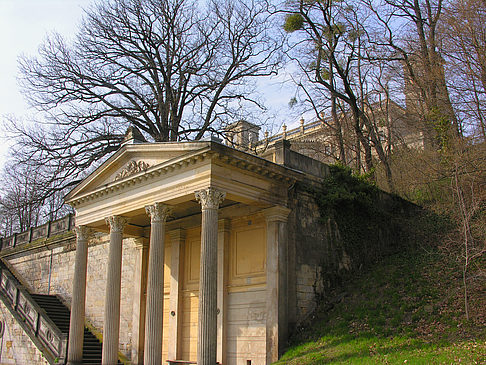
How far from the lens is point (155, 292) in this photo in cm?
1449

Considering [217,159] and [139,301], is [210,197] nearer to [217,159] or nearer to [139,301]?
[217,159]

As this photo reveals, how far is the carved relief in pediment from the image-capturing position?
626 inches

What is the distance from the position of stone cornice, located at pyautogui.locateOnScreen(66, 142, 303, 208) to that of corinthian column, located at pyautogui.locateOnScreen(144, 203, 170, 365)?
110 cm

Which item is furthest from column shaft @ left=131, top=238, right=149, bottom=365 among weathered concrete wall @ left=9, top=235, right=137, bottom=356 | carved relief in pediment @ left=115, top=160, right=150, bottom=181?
carved relief in pediment @ left=115, top=160, right=150, bottom=181

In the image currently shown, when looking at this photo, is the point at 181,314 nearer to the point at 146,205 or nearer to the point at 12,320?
the point at 146,205

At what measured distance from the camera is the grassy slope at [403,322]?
35.8 ft

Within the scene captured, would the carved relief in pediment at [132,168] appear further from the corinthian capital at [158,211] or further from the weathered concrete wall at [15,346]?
the weathered concrete wall at [15,346]

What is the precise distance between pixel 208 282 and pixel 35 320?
11.6 metres

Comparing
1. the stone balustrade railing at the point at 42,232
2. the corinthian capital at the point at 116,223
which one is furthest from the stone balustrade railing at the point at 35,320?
the corinthian capital at the point at 116,223

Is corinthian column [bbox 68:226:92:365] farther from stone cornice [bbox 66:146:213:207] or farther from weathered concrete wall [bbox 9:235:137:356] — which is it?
weathered concrete wall [bbox 9:235:137:356]

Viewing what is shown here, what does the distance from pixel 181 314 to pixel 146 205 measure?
4770 millimetres

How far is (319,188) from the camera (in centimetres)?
1706

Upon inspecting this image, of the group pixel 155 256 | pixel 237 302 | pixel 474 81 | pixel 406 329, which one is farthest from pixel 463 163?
pixel 155 256

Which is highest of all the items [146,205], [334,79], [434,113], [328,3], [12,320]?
[328,3]
